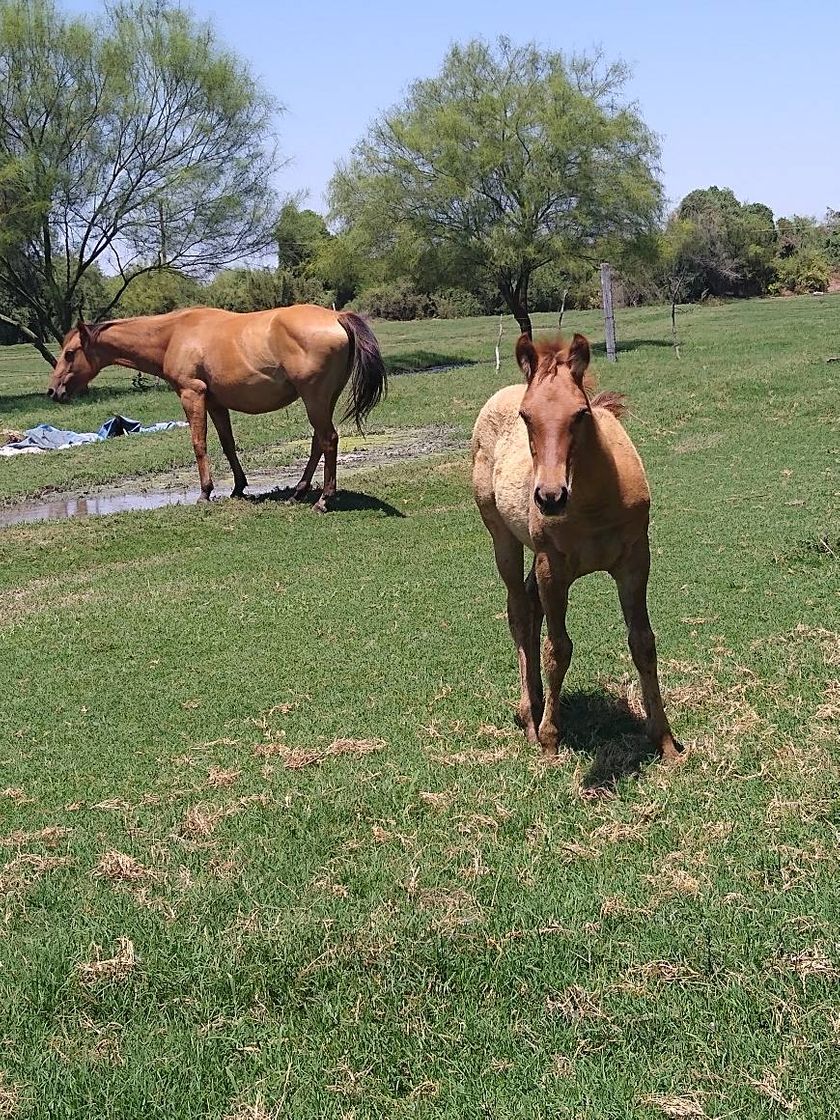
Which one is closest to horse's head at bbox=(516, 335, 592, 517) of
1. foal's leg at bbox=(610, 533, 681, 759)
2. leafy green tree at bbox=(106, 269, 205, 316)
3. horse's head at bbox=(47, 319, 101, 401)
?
foal's leg at bbox=(610, 533, 681, 759)

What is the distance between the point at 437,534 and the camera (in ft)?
34.5

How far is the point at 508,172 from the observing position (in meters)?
30.9

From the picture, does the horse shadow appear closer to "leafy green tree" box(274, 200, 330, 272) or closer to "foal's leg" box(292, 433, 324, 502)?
"foal's leg" box(292, 433, 324, 502)

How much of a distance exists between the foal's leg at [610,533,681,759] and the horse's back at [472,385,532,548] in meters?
0.53

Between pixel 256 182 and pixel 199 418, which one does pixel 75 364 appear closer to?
pixel 199 418

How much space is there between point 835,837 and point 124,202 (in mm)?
26855

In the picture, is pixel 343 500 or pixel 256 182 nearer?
pixel 343 500

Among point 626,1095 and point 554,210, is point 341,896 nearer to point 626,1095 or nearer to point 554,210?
point 626,1095

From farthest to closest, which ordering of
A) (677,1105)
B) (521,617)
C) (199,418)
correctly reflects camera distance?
(199,418), (521,617), (677,1105)

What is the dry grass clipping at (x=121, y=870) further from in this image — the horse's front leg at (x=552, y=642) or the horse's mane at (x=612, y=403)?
the horse's mane at (x=612, y=403)

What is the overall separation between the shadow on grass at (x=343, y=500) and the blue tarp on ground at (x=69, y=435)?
6120mm

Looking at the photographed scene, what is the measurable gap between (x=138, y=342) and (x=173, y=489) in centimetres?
199

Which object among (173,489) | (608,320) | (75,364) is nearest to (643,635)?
(173,489)

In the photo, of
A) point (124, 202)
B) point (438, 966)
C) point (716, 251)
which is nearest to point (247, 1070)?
point (438, 966)
